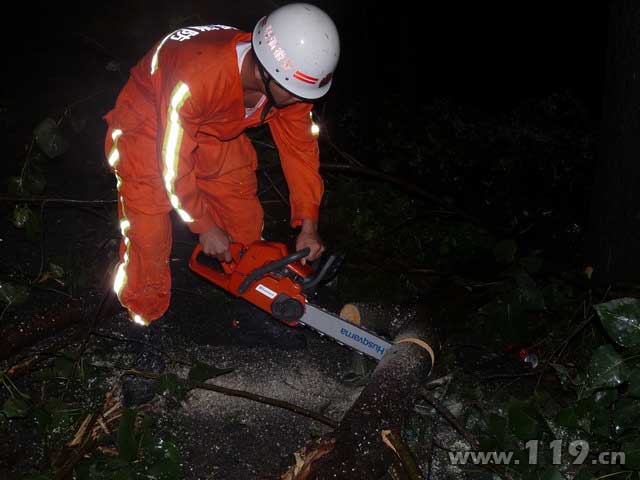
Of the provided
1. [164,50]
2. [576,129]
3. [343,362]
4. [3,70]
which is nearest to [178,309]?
[343,362]

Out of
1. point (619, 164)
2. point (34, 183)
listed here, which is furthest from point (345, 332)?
point (34, 183)

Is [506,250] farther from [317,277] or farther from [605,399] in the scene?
[317,277]

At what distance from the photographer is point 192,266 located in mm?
3193

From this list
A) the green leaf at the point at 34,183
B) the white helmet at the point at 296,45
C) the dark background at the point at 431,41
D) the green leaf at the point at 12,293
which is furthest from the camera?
the dark background at the point at 431,41

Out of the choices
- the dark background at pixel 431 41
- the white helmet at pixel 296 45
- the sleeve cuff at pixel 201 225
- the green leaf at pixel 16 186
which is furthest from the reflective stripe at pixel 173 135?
the dark background at pixel 431 41

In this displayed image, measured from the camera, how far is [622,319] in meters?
2.22

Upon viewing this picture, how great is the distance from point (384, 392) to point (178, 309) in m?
1.52

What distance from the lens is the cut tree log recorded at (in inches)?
88.4

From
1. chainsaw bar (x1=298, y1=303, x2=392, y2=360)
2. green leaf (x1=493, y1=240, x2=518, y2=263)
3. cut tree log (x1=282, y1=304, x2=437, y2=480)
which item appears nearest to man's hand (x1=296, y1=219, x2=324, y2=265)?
chainsaw bar (x1=298, y1=303, x2=392, y2=360)

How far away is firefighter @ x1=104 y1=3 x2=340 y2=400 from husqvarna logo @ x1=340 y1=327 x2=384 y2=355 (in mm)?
388

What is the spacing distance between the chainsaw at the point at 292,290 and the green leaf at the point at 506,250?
939 mm

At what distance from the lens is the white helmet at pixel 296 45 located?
248cm

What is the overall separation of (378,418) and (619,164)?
70.1 inches

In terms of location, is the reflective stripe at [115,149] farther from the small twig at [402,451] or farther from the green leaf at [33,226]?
the small twig at [402,451]
